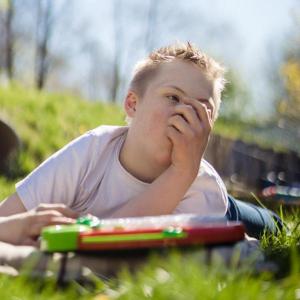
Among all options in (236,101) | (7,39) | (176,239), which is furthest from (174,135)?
(236,101)

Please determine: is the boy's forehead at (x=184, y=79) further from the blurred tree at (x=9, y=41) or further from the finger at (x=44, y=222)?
the blurred tree at (x=9, y=41)

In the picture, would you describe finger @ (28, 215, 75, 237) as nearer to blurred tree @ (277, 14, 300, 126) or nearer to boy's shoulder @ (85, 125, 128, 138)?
boy's shoulder @ (85, 125, 128, 138)

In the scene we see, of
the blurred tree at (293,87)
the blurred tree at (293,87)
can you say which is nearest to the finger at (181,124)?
the blurred tree at (293,87)

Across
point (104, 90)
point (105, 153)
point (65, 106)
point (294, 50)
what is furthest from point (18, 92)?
point (104, 90)

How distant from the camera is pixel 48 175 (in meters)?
2.25

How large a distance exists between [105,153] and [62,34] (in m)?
28.4

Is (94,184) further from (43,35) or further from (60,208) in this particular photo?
(43,35)

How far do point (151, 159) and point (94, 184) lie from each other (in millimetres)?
238

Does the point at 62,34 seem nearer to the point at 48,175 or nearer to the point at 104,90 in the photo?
the point at 104,90

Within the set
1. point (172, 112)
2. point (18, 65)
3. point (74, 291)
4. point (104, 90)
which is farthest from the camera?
point (104, 90)

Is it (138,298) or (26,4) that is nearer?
(138,298)

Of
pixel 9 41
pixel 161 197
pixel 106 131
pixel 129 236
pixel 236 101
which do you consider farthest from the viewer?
pixel 236 101

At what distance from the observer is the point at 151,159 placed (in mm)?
2301

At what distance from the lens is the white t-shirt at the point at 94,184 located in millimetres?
2244
